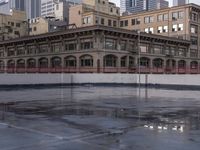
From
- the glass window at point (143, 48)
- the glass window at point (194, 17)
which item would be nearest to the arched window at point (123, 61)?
the glass window at point (143, 48)

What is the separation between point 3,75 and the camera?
144 ft

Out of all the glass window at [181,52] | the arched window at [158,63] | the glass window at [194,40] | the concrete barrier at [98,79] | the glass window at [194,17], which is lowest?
the concrete barrier at [98,79]

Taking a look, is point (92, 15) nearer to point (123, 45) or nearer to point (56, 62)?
point (56, 62)

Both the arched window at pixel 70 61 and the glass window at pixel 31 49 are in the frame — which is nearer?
the arched window at pixel 70 61

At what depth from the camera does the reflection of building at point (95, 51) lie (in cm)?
6994

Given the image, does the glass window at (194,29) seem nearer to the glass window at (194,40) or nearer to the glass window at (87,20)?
the glass window at (194,40)

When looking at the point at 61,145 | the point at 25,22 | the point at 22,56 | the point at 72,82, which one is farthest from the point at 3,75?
the point at 25,22

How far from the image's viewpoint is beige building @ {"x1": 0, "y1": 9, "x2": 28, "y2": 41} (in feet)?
380

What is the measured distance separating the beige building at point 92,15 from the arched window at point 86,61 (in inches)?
817

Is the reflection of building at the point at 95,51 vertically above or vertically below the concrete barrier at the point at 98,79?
above

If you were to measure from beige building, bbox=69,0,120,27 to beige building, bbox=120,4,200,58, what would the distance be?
658cm

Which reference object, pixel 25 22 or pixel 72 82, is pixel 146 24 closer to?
pixel 25 22

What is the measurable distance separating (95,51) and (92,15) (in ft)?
82.2

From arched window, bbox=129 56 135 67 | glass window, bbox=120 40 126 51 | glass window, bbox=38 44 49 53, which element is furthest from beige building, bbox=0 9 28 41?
arched window, bbox=129 56 135 67
